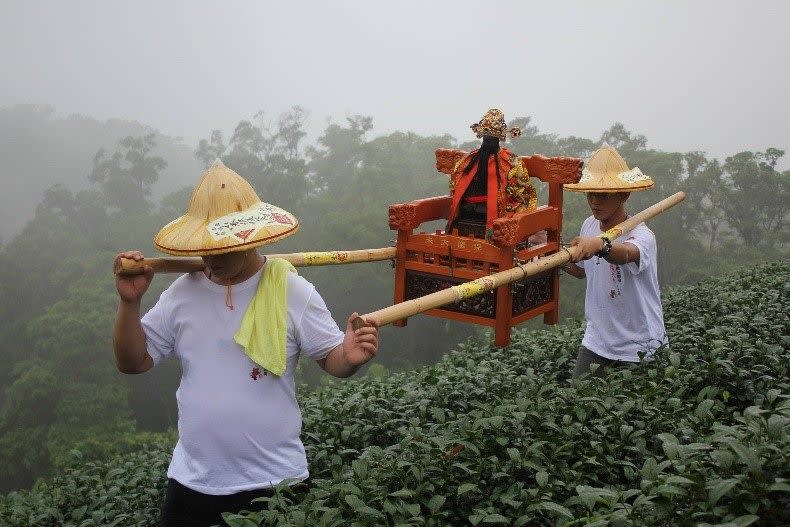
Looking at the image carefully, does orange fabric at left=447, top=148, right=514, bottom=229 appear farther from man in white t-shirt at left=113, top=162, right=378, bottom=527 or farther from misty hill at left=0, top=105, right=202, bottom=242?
misty hill at left=0, top=105, right=202, bottom=242

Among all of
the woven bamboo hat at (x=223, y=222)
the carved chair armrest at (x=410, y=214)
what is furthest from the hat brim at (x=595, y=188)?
the woven bamboo hat at (x=223, y=222)

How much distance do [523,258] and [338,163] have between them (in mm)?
42265

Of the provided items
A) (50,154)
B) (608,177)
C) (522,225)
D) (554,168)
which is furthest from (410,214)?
(50,154)

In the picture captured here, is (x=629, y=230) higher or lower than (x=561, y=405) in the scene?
higher

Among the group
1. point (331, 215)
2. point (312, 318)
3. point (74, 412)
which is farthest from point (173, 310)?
point (331, 215)

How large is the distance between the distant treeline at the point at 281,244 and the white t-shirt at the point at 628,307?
74.7 ft

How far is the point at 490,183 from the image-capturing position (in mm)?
4176

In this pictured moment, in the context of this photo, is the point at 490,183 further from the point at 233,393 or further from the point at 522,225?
the point at 233,393

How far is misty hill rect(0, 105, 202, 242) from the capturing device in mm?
61062

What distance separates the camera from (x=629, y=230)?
4160mm

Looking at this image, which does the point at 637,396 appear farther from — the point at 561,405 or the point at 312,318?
the point at 312,318

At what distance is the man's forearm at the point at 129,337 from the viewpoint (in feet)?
9.00

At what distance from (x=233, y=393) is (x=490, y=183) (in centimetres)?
195

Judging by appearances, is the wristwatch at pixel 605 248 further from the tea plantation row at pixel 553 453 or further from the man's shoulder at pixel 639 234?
the tea plantation row at pixel 553 453
